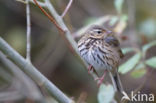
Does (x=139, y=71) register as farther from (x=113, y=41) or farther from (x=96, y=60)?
(x=113, y=41)

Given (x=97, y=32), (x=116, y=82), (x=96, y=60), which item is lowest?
(x=116, y=82)

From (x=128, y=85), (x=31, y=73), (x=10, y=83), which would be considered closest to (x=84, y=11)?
(x=128, y=85)

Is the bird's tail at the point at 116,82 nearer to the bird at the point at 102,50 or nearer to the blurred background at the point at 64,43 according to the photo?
the bird at the point at 102,50

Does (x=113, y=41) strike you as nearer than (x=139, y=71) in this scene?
No

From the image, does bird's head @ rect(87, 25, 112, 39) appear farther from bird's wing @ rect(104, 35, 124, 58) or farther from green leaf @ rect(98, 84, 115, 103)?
green leaf @ rect(98, 84, 115, 103)

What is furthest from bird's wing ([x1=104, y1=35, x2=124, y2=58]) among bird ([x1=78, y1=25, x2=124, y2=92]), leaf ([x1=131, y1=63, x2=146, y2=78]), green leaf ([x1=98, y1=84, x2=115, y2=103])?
green leaf ([x1=98, y1=84, x2=115, y2=103])

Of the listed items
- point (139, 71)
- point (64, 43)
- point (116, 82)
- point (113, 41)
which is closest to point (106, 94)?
point (139, 71)

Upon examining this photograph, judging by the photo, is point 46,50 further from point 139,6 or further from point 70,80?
point 139,6
